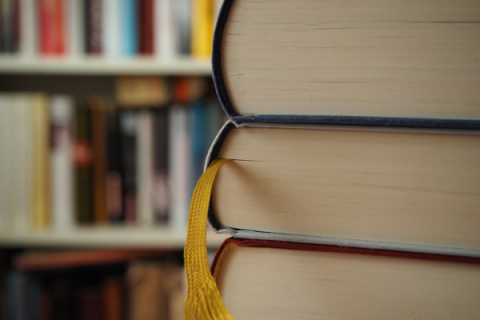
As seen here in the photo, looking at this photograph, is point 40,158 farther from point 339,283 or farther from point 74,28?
point 339,283

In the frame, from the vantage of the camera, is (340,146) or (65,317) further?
(65,317)

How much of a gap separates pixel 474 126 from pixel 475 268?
10 centimetres

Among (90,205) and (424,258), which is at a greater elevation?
(424,258)

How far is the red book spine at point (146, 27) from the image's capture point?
907 mm

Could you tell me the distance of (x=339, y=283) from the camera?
299mm

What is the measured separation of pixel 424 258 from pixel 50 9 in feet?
3.04

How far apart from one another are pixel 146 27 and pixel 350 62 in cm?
73

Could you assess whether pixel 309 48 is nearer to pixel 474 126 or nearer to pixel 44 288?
pixel 474 126

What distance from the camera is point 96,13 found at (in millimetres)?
905

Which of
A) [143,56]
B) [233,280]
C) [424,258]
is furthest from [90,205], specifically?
[424,258]

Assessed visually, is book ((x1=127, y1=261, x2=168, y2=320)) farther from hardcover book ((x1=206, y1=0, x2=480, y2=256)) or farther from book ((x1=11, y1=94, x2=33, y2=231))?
hardcover book ((x1=206, y1=0, x2=480, y2=256))

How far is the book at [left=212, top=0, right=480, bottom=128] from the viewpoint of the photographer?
27cm

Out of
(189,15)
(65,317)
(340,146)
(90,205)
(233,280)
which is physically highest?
(189,15)

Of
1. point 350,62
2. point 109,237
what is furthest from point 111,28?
point 350,62
